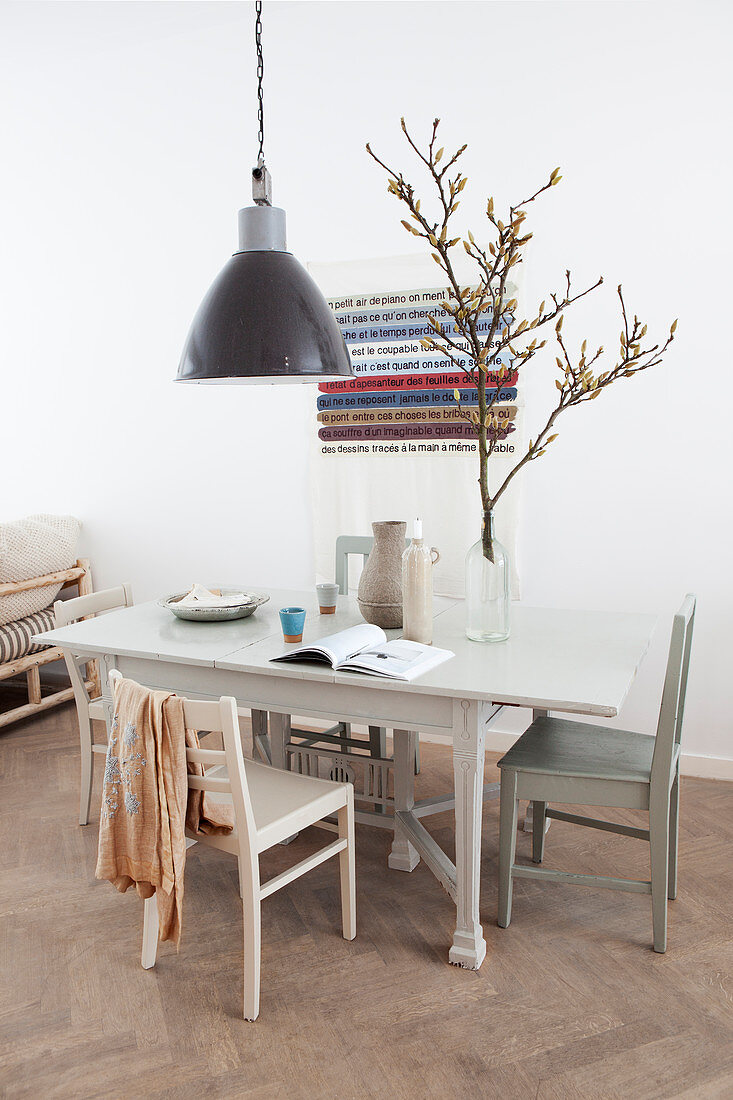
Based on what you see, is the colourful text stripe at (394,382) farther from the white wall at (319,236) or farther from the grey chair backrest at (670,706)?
the grey chair backrest at (670,706)

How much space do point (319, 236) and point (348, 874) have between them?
2625mm

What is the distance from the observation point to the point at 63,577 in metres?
4.16

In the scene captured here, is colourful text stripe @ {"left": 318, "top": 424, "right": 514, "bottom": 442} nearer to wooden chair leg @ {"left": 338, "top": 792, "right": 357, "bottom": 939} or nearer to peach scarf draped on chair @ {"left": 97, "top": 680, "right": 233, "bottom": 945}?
wooden chair leg @ {"left": 338, "top": 792, "right": 357, "bottom": 939}

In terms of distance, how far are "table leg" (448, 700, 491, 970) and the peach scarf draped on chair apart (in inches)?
22.2

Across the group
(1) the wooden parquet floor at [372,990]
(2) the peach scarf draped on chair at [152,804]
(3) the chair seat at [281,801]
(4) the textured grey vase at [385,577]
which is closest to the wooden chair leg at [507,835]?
(1) the wooden parquet floor at [372,990]

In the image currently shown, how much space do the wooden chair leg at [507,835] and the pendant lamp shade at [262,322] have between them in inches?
44.8

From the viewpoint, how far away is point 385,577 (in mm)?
2580

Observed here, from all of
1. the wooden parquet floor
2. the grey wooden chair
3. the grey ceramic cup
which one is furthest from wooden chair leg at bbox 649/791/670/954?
the grey ceramic cup

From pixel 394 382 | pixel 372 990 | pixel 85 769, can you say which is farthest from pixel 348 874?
pixel 394 382

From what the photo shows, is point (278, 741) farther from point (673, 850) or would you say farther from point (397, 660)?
point (673, 850)

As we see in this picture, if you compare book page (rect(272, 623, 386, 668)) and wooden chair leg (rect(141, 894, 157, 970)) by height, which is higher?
book page (rect(272, 623, 386, 668))

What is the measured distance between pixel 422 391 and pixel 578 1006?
7.73 feet

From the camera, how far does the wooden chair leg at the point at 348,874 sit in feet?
7.37

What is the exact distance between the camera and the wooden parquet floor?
1838 millimetres
